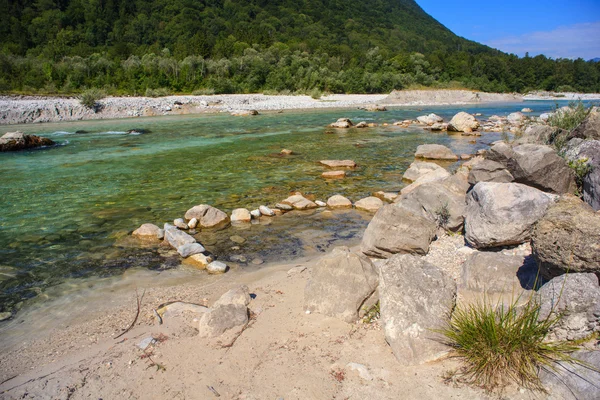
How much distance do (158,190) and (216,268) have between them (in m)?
6.51

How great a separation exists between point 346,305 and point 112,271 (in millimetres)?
4358

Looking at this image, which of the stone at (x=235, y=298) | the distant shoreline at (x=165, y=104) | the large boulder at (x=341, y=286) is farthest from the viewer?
the distant shoreline at (x=165, y=104)

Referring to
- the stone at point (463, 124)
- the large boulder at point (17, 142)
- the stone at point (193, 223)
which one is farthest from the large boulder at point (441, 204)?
the large boulder at point (17, 142)

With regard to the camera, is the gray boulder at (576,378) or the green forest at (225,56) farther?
the green forest at (225,56)

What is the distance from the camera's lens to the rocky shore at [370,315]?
336 cm

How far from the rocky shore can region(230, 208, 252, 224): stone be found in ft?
8.33

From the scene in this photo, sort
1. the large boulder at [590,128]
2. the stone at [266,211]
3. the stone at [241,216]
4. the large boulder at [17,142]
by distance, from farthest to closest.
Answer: the large boulder at [17,142] < the stone at [266,211] < the stone at [241,216] < the large boulder at [590,128]

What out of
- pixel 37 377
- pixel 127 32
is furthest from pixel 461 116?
Answer: pixel 127 32

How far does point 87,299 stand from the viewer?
220 inches

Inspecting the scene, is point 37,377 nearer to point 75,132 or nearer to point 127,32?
point 75,132

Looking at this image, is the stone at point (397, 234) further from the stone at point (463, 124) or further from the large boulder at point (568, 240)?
the stone at point (463, 124)

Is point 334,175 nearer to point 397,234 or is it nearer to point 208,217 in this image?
point 208,217

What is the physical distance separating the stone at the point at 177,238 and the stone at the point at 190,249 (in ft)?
0.77

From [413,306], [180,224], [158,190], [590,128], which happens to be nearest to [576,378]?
[413,306]
